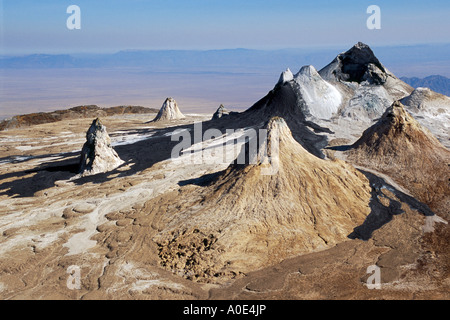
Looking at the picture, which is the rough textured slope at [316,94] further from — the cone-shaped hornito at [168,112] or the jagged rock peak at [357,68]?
the cone-shaped hornito at [168,112]

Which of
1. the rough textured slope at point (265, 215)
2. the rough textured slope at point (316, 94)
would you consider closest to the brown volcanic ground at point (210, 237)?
the rough textured slope at point (265, 215)

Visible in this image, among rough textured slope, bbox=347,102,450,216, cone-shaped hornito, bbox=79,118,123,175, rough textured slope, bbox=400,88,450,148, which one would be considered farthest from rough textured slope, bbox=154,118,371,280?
rough textured slope, bbox=400,88,450,148

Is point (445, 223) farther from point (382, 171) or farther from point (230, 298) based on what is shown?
point (230, 298)

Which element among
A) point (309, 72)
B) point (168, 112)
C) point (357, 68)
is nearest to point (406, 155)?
point (309, 72)
